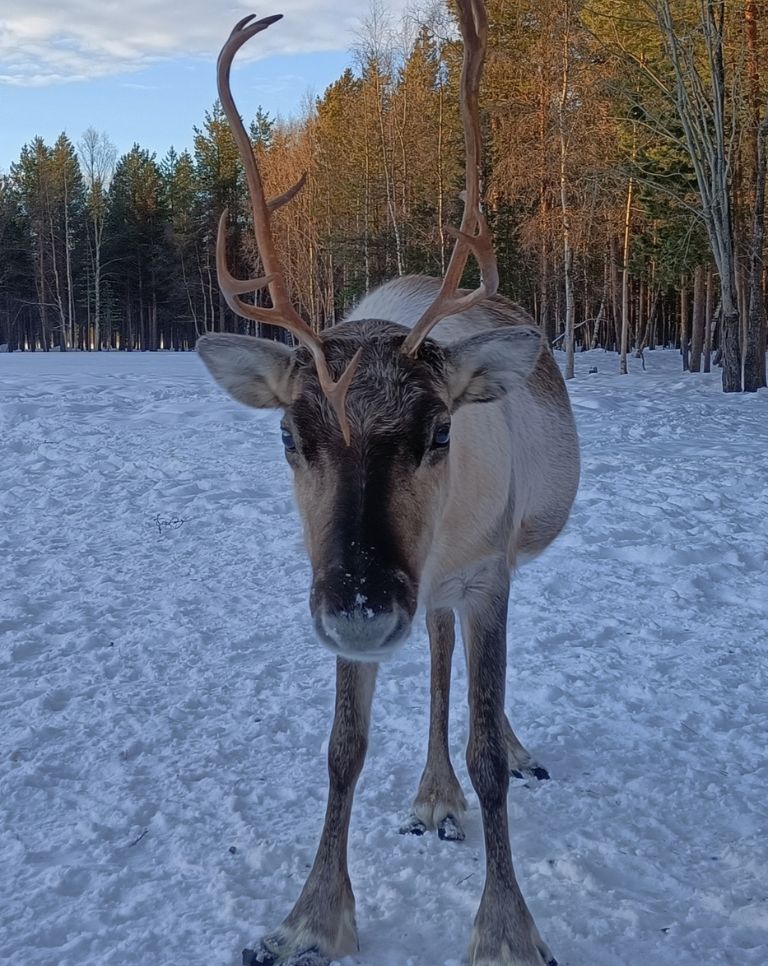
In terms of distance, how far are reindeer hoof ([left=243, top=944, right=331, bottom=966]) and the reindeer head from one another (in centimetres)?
114

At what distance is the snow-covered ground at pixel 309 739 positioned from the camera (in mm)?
2693

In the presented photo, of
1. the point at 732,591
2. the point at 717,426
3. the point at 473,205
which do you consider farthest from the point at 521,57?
the point at 473,205

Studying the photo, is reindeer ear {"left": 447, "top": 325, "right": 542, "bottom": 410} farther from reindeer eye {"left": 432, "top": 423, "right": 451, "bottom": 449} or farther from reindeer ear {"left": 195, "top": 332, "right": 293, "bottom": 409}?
reindeer ear {"left": 195, "top": 332, "right": 293, "bottom": 409}

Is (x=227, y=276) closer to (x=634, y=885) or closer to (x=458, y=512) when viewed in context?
(x=458, y=512)

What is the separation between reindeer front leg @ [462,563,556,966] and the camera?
254cm

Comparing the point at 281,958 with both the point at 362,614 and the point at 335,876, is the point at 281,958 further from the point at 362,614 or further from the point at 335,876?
the point at 362,614

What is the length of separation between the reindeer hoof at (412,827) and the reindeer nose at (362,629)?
141 centimetres

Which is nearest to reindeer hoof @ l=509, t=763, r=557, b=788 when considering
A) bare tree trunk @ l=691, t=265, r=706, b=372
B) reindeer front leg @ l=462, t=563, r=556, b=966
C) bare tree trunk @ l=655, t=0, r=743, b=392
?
reindeer front leg @ l=462, t=563, r=556, b=966

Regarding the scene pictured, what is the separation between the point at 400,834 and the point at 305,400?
1778 mm

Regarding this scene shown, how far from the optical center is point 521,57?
855 inches

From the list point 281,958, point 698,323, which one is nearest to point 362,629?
point 281,958

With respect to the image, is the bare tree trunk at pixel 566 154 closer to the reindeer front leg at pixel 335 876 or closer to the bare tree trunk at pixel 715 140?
the bare tree trunk at pixel 715 140

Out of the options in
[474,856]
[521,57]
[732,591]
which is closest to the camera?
[474,856]

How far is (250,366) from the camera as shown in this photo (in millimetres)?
2826
